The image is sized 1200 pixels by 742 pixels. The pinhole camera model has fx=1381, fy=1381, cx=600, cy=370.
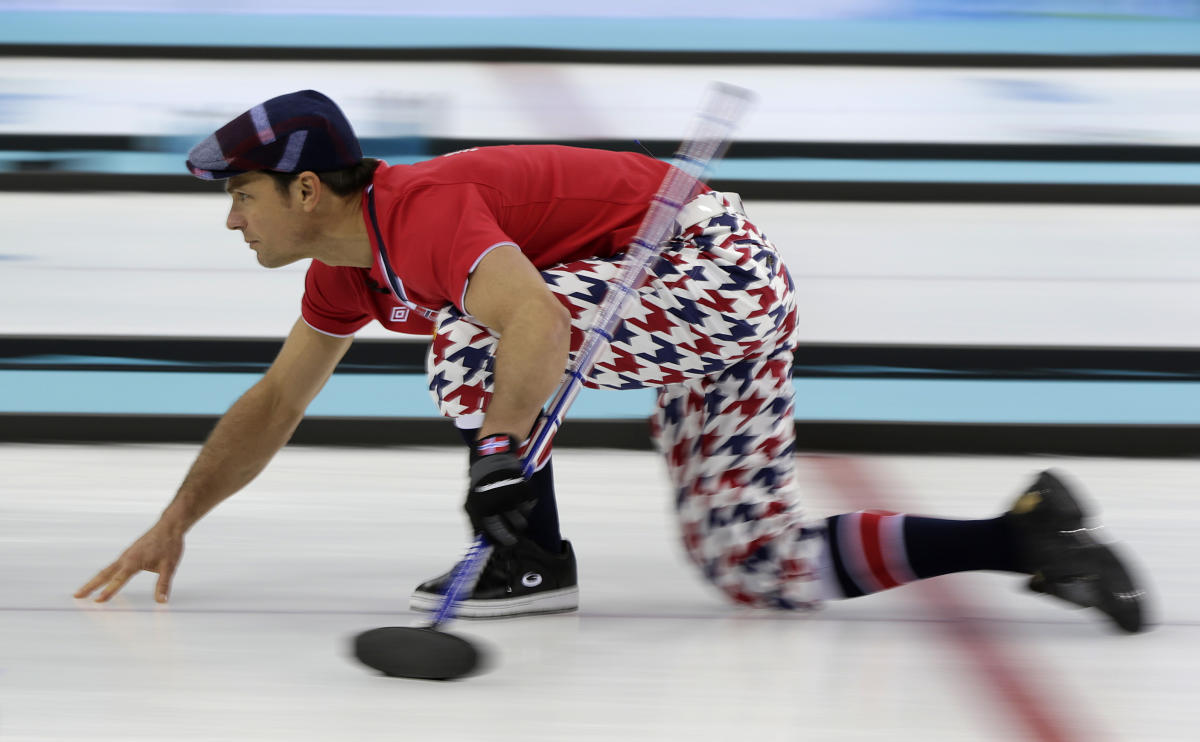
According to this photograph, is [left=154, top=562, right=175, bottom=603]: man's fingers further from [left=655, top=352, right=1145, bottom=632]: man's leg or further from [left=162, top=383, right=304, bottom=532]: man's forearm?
[left=655, top=352, right=1145, bottom=632]: man's leg

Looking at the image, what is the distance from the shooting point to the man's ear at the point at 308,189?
1627 millimetres

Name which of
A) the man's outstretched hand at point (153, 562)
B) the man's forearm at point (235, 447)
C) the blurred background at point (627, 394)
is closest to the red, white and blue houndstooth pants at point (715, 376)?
the blurred background at point (627, 394)

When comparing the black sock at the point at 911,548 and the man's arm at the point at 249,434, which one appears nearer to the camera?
the black sock at the point at 911,548

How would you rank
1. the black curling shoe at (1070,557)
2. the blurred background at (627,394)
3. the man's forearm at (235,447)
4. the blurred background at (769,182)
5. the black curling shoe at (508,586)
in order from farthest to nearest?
the blurred background at (769,182) → the man's forearm at (235,447) → the black curling shoe at (508,586) → the black curling shoe at (1070,557) → the blurred background at (627,394)

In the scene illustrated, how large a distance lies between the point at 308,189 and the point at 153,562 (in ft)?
1.87

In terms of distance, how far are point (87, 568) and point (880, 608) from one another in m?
1.13

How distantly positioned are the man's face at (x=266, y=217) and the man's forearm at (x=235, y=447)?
267 mm

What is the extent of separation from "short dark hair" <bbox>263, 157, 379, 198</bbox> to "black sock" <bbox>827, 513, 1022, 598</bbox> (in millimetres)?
726

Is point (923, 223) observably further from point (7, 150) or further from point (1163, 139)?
point (7, 150)

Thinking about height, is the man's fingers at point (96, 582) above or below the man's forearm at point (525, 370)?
below

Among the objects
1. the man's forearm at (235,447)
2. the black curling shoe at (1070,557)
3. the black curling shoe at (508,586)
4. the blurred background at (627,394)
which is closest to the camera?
the blurred background at (627,394)

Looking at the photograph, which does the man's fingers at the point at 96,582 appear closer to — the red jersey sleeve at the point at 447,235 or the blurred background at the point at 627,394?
the blurred background at the point at 627,394

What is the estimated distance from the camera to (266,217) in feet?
5.44

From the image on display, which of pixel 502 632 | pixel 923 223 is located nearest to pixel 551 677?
pixel 502 632
